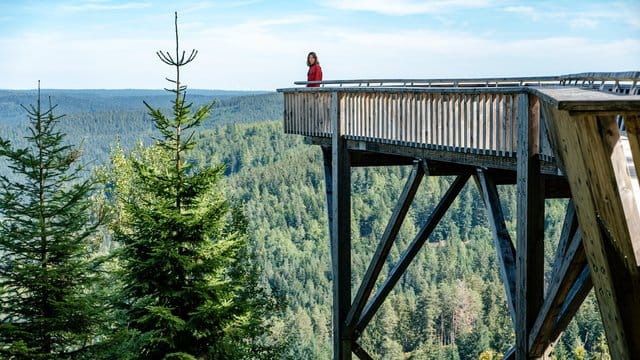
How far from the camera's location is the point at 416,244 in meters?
12.1

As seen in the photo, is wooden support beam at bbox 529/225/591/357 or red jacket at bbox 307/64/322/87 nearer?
wooden support beam at bbox 529/225/591/357

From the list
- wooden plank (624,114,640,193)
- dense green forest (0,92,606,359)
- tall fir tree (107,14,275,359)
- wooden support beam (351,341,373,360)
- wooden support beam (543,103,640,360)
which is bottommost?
dense green forest (0,92,606,359)

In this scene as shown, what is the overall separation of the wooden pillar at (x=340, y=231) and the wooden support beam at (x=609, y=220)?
8.94 m

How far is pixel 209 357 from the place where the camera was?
40.4 ft

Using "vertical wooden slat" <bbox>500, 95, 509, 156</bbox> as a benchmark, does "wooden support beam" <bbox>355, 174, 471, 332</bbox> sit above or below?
below

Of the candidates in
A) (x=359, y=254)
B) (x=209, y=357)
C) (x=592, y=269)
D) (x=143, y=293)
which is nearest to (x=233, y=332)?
(x=209, y=357)

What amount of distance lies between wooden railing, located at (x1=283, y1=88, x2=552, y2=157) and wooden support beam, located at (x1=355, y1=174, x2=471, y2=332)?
4.01 feet

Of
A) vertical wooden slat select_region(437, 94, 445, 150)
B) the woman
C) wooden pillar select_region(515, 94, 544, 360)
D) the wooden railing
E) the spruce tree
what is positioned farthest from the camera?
the woman

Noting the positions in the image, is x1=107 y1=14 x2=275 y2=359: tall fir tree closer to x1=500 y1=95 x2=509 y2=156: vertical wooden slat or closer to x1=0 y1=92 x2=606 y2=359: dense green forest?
x1=500 y1=95 x2=509 y2=156: vertical wooden slat

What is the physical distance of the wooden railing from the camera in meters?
8.23

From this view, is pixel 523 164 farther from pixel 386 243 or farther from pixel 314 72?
pixel 314 72

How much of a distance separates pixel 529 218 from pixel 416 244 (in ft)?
15.1

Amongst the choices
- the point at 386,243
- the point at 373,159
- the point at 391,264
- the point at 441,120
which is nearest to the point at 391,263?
the point at 391,264

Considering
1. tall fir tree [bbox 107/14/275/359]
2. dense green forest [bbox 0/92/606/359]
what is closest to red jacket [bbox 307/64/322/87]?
tall fir tree [bbox 107/14/275/359]
